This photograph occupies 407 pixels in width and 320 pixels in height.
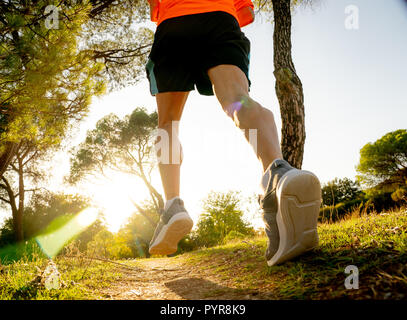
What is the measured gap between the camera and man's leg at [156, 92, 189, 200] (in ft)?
4.96

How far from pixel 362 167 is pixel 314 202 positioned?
25.7 m

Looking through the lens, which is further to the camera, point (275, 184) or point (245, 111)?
point (245, 111)

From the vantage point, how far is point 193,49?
1461mm

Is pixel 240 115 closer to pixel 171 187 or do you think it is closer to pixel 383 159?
pixel 171 187

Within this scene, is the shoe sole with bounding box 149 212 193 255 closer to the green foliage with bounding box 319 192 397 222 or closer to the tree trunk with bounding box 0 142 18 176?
the green foliage with bounding box 319 192 397 222

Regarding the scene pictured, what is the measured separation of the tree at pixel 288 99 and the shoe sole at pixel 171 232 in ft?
9.69

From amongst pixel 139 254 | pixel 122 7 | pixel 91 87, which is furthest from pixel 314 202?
pixel 139 254

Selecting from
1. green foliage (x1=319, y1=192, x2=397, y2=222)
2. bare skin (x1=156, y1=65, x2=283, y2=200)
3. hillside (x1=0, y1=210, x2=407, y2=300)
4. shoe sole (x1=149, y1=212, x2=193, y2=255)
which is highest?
bare skin (x1=156, y1=65, x2=283, y2=200)

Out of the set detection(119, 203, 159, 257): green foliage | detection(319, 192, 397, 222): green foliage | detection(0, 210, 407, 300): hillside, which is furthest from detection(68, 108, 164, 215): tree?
detection(0, 210, 407, 300): hillside

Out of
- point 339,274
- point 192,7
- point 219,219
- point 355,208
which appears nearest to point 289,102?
point 355,208

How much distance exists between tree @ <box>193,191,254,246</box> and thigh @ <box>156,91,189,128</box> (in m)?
9.94

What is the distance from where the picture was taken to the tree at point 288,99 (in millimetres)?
4066

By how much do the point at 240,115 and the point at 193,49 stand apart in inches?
19.6

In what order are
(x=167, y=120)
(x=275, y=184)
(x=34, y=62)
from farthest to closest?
(x=34, y=62) < (x=167, y=120) < (x=275, y=184)
